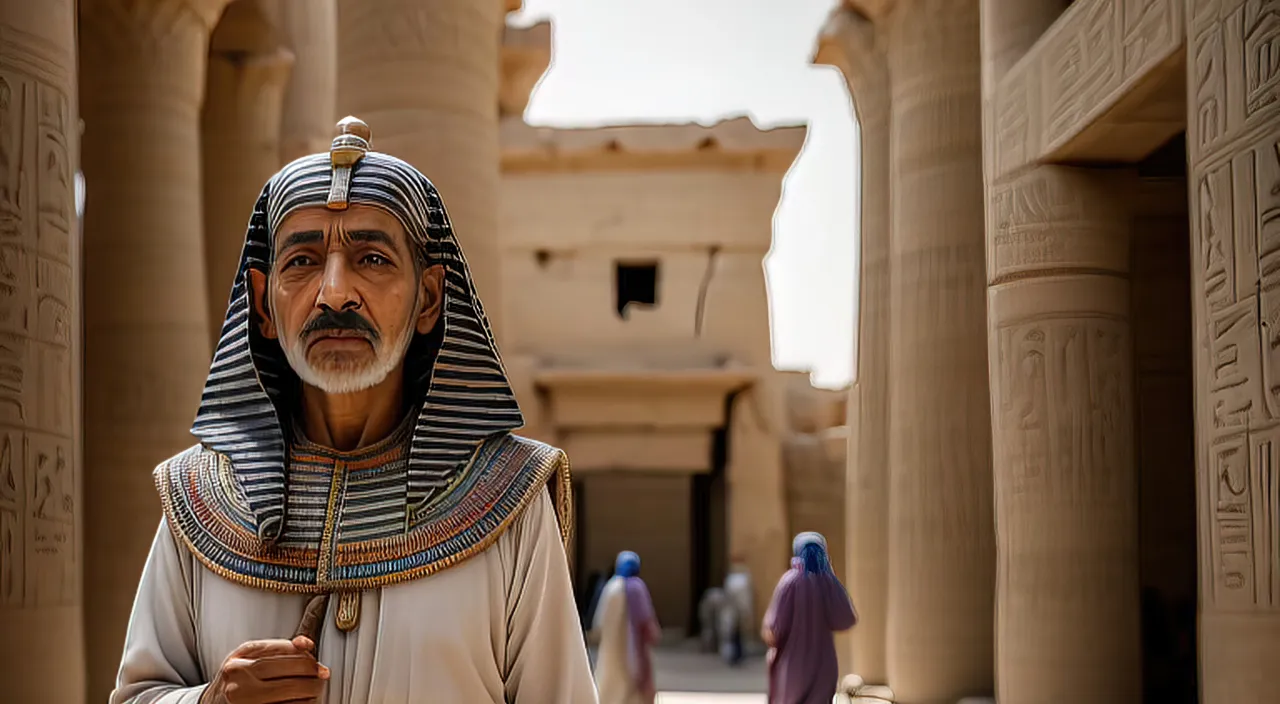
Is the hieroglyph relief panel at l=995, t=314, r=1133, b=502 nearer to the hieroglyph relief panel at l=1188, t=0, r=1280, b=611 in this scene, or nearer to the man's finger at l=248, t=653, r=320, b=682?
the hieroglyph relief panel at l=1188, t=0, r=1280, b=611

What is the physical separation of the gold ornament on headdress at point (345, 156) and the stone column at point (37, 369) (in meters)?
3.15

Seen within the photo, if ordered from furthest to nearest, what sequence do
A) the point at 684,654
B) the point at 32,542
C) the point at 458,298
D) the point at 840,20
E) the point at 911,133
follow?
1. the point at 684,654
2. the point at 840,20
3. the point at 911,133
4. the point at 32,542
5. the point at 458,298

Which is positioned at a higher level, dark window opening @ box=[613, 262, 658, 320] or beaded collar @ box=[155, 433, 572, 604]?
dark window opening @ box=[613, 262, 658, 320]

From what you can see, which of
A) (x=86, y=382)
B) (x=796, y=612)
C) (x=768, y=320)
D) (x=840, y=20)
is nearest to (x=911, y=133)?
(x=840, y=20)

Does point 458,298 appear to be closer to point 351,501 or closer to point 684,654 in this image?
point 351,501

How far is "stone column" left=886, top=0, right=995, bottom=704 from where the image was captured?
9359 millimetres

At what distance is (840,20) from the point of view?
11.5 meters

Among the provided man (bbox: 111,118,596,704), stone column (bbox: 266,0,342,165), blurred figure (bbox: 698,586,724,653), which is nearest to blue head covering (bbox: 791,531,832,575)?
stone column (bbox: 266,0,342,165)

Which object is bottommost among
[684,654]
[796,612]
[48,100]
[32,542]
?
[684,654]

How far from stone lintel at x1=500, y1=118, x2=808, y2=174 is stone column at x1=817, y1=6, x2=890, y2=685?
4.98 m

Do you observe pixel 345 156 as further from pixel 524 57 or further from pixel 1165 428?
pixel 524 57

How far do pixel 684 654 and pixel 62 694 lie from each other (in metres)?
11.1

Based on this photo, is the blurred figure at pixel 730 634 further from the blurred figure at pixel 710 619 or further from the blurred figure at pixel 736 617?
the blurred figure at pixel 710 619

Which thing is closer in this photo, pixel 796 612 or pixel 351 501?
pixel 351 501
